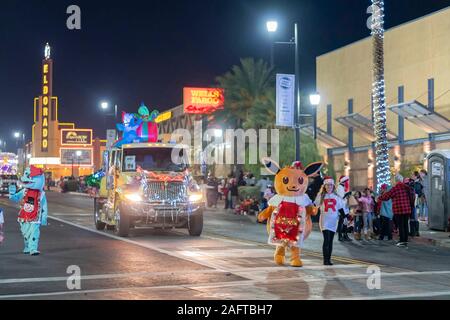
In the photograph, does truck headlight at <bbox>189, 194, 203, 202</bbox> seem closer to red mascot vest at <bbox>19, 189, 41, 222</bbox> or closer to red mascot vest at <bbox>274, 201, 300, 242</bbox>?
red mascot vest at <bbox>19, 189, 41, 222</bbox>

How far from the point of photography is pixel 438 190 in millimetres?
20953

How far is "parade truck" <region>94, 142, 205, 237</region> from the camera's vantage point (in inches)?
712

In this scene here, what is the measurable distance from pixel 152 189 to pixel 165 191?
0.35m

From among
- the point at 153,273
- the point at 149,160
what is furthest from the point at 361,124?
the point at 153,273

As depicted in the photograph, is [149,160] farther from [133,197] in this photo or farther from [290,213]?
[290,213]

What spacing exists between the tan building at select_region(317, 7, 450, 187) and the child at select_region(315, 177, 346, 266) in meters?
20.9

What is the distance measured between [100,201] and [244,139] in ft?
78.2

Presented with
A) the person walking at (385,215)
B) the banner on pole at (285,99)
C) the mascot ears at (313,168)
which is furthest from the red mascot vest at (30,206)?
the banner on pole at (285,99)

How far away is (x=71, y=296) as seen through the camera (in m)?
9.48

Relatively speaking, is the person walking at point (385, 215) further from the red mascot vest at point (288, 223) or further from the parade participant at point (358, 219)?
the red mascot vest at point (288, 223)

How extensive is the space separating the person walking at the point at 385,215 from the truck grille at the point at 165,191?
536 centimetres

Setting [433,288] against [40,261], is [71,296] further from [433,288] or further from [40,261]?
[433,288]

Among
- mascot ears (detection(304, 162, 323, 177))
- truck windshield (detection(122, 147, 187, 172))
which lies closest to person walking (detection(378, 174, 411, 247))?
mascot ears (detection(304, 162, 323, 177))
